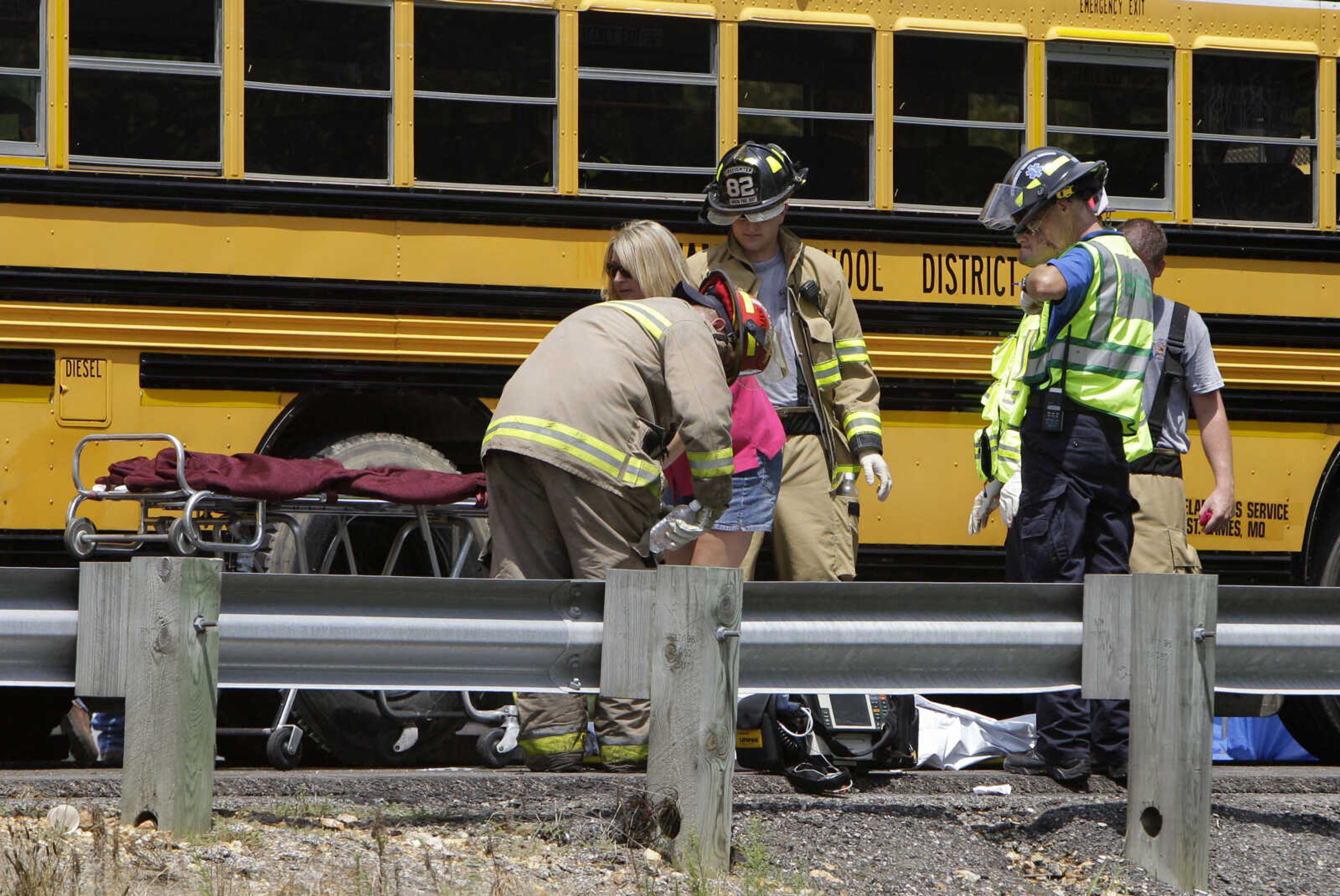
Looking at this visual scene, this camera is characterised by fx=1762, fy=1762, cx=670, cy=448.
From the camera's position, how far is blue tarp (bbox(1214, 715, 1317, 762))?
741 cm

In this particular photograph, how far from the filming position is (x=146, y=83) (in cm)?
595

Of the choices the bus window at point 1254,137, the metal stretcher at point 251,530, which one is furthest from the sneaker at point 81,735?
the bus window at point 1254,137

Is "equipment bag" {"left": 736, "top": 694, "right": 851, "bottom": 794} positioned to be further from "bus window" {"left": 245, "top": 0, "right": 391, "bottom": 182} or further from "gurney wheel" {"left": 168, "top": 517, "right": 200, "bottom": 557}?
"bus window" {"left": 245, "top": 0, "right": 391, "bottom": 182}

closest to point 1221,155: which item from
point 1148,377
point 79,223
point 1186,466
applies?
point 1186,466

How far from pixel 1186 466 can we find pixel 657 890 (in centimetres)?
403

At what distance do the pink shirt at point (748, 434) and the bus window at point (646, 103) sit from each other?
56.4 inches

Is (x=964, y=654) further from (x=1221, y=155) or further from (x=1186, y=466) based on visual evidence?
(x=1221, y=155)

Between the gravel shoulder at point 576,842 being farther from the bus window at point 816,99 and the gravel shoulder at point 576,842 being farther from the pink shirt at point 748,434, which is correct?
the bus window at point 816,99

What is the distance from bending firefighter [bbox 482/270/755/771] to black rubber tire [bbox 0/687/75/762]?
2.63 meters

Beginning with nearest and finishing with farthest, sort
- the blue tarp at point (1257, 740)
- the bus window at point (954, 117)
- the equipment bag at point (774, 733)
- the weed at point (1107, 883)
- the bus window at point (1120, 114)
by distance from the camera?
Result: the weed at point (1107, 883), the equipment bag at point (774, 733), the bus window at point (954, 117), the bus window at point (1120, 114), the blue tarp at point (1257, 740)

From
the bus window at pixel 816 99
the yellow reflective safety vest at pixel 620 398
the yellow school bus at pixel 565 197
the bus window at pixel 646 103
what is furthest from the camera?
the bus window at pixel 816 99

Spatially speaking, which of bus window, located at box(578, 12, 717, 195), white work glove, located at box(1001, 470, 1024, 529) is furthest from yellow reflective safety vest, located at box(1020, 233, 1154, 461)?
bus window, located at box(578, 12, 717, 195)

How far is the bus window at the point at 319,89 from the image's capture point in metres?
6.04

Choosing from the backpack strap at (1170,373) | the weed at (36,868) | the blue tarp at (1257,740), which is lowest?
the blue tarp at (1257,740)
